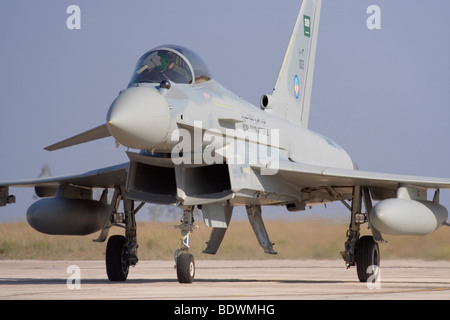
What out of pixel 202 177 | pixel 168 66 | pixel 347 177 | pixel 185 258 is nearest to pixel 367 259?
pixel 347 177

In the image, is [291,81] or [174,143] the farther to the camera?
[291,81]

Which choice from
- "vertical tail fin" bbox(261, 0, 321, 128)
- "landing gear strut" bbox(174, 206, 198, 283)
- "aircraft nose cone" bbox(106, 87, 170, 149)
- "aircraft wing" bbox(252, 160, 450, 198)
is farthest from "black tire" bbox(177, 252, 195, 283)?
"vertical tail fin" bbox(261, 0, 321, 128)

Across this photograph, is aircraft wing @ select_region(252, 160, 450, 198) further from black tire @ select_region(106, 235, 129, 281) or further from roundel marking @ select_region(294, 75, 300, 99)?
roundel marking @ select_region(294, 75, 300, 99)

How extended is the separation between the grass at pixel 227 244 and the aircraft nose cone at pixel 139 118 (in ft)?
36.3

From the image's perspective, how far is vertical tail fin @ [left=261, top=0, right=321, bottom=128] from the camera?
55.2 ft

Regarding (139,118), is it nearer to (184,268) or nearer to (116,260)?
(184,268)

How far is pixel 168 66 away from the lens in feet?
38.7

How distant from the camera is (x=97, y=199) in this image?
15516mm

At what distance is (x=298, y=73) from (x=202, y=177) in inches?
253

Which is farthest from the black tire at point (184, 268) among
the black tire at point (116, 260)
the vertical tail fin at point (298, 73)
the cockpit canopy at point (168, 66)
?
the vertical tail fin at point (298, 73)

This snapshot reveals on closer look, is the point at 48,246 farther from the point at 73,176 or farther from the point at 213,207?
the point at 213,207

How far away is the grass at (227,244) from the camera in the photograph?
867 inches

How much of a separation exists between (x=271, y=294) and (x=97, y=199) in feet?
21.6

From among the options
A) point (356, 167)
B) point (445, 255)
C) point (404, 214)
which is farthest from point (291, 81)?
point (445, 255)
